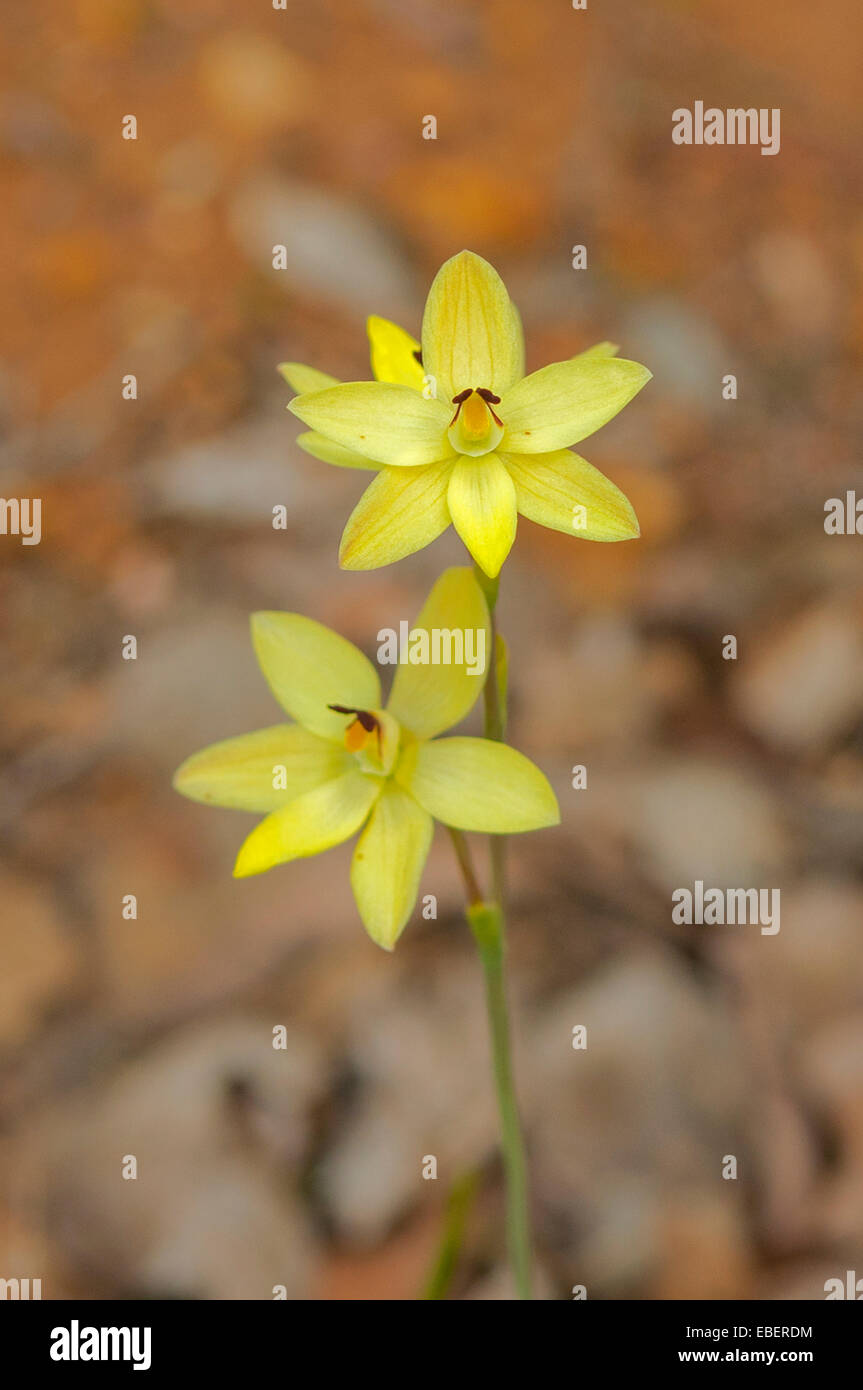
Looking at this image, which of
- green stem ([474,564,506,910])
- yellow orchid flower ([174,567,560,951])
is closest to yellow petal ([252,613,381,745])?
yellow orchid flower ([174,567,560,951])

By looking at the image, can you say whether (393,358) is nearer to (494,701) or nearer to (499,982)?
(494,701)

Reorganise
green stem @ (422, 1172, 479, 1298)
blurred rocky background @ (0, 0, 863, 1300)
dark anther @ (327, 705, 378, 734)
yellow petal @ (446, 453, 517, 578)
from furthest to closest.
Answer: blurred rocky background @ (0, 0, 863, 1300)
green stem @ (422, 1172, 479, 1298)
dark anther @ (327, 705, 378, 734)
yellow petal @ (446, 453, 517, 578)

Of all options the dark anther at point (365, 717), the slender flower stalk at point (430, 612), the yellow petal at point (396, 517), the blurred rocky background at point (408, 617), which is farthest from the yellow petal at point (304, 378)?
the blurred rocky background at point (408, 617)

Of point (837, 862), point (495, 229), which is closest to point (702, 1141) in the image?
point (837, 862)

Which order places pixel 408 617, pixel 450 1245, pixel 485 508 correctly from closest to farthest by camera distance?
pixel 485 508
pixel 450 1245
pixel 408 617

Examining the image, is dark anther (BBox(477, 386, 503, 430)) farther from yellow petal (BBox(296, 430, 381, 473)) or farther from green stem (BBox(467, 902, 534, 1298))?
green stem (BBox(467, 902, 534, 1298))

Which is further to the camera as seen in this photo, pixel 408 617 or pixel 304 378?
pixel 408 617

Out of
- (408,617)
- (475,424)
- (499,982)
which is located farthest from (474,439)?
(408,617)
